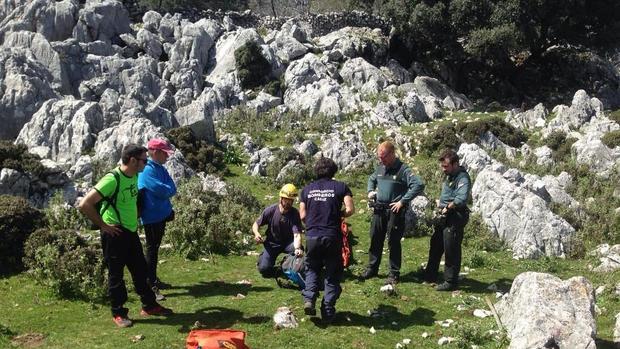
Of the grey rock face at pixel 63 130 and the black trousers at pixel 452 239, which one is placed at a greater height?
the grey rock face at pixel 63 130

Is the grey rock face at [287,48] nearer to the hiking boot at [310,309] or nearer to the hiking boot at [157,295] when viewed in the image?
the hiking boot at [157,295]

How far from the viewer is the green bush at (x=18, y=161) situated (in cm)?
1781

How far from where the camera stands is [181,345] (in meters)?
8.99

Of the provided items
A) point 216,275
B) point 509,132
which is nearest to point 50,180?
point 216,275

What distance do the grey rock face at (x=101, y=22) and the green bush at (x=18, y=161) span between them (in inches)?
889

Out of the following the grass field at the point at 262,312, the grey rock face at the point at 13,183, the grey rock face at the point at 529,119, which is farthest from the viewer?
the grey rock face at the point at 529,119

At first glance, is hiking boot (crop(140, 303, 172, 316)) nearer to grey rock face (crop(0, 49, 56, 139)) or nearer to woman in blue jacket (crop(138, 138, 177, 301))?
woman in blue jacket (crop(138, 138, 177, 301))

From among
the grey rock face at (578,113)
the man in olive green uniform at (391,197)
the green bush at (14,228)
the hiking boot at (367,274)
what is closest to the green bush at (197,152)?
the green bush at (14,228)

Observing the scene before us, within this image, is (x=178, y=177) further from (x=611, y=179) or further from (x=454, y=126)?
(x=611, y=179)

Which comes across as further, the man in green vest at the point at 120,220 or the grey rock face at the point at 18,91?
the grey rock face at the point at 18,91

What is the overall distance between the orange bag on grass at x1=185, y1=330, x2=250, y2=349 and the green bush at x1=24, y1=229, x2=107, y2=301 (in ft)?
Result: 11.5

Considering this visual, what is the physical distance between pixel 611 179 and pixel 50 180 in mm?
19987

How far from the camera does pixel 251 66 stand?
37.7 meters

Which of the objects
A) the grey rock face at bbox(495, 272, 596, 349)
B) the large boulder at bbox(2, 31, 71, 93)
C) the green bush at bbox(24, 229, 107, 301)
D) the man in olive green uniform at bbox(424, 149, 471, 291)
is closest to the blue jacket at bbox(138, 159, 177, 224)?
the green bush at bbox(24, 229, 107, 301)
